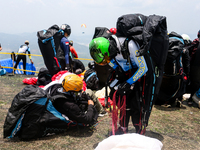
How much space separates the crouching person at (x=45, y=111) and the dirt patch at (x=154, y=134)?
0.16m

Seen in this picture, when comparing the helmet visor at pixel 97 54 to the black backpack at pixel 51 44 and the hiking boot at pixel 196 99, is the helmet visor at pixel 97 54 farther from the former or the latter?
the hiking boot at pixel 196 99

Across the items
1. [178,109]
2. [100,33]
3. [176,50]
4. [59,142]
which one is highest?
[100,33]

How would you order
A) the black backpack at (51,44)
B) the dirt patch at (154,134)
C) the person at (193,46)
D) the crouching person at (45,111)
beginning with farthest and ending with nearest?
the black backpack at (51,44) < the person at (193,46) < the dirt patch at (154,134) < the crouching person at (45,111)

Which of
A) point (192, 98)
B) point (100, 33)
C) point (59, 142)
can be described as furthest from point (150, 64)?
point (192, 98)

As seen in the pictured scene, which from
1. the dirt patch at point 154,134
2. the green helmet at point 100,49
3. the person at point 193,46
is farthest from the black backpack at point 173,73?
the green helmet at point 100,49

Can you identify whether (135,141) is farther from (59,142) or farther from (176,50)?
(176,50)

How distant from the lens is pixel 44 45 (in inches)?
253

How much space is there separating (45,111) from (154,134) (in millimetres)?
2241

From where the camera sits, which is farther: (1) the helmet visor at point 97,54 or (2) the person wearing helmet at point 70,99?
(2) the person wearing helmet at point 70,99

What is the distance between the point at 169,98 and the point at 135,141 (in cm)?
505

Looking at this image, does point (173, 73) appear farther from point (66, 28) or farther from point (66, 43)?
point (66, 28)

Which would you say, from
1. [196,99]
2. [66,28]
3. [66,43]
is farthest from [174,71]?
[66,28]

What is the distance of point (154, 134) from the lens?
13.6 ft

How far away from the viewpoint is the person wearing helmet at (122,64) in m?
2.94
